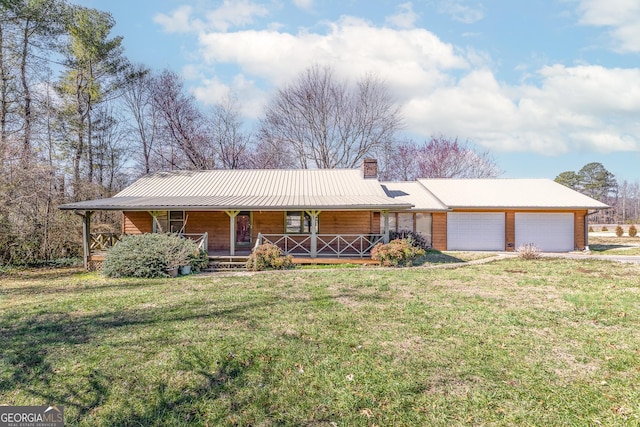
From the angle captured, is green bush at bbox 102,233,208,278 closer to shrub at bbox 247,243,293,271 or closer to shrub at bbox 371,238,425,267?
shrub at bbox 247,243,293,271

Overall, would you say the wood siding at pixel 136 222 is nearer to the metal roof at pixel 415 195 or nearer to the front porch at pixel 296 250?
the front porch at pixel 296 250

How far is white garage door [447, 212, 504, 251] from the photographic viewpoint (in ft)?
58.2

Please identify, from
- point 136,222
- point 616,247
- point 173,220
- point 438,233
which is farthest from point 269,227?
point 616,247

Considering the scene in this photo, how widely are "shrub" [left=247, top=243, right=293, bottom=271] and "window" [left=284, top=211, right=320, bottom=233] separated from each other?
9.62ft

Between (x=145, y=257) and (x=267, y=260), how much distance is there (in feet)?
12.9

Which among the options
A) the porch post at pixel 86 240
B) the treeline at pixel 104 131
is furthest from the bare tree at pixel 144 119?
the porch post at pixel 86 240

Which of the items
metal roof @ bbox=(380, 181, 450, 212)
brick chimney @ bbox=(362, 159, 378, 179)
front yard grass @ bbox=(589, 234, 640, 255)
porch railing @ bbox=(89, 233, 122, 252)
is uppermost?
brick chimney @ bbox=(362, 159, 378, 179)

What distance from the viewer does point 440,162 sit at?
32.6 m

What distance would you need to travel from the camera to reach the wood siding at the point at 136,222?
15.1m

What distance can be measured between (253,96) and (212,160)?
247 inches

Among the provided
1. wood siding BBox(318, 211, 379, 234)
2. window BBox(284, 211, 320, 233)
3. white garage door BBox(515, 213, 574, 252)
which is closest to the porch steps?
window BBox(284, 211, 320, 233)

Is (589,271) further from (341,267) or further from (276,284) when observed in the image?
(276,284)

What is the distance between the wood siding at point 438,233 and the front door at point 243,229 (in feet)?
31.8

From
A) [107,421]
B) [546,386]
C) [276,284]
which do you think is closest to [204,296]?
[276,284]
